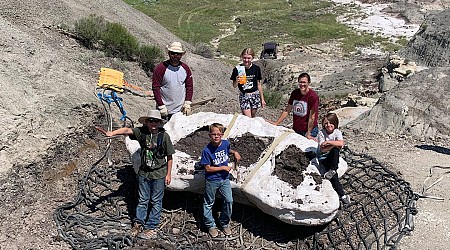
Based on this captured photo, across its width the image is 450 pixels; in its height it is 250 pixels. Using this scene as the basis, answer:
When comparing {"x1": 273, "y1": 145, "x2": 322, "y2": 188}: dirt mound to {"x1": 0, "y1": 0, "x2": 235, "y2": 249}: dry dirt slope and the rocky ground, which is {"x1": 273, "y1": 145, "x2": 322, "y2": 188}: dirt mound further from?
{"x1": 0, "y1": 0, "x2": 235, "y2": 249}: dry dirt slope

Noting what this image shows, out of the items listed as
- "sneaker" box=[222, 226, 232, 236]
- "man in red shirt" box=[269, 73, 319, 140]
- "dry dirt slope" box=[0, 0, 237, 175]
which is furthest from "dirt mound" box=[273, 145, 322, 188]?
"dry dirt slope" box=[0, 0, 237, 175]

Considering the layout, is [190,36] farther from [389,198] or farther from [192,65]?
[389,198]

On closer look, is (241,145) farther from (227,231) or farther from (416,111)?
(416,111)

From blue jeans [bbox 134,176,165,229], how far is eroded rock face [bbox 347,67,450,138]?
5554 millimetres

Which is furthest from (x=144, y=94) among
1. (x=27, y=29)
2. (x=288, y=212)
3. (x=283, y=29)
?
(x=283, y=29)

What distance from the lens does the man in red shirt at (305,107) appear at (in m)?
5.93

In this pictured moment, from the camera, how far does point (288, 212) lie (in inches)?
208

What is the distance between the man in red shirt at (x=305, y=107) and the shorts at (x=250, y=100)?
0.84 metres

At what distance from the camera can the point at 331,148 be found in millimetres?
5297

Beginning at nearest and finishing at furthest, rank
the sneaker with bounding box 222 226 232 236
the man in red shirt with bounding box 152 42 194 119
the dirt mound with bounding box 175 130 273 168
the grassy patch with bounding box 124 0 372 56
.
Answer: the sneaker with bounding box 222 226 232 236
the dirt mound with bounding box 175 130 273 168
the man in red shirt with bounding box 152 42 194 119
the grassy patch with bounding box 124 0 372 56

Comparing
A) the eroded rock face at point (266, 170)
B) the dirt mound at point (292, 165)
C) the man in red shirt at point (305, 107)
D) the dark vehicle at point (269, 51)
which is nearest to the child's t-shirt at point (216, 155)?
the eroded rock face at point (266, 170)

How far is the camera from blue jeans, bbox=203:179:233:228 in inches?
211

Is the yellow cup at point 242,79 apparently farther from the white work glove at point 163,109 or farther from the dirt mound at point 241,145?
the white work glove at point 163,109

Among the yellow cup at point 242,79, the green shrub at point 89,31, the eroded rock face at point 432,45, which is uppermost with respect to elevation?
the yellow cup at point 242,79
